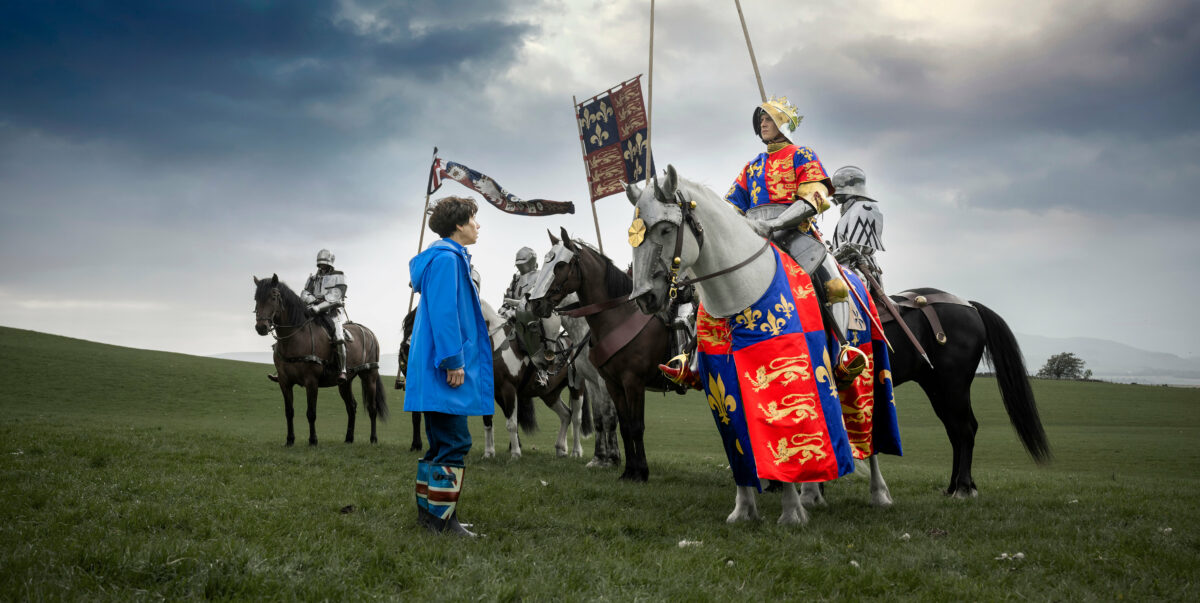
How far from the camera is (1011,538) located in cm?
480

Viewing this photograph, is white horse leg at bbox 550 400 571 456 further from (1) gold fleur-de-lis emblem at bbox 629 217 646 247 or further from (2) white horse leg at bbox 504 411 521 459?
(1) gold fleur-de-lis emblem at bbox 629 217 646 247

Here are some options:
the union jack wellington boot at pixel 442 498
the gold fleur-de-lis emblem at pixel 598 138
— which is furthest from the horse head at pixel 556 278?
the gold fleur-de-lis emblem at pixel 598 138

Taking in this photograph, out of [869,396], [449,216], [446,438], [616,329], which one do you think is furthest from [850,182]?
[446,438]

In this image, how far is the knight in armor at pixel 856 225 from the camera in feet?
22.2

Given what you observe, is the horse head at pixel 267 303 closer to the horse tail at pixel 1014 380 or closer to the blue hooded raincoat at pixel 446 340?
the blue hooded raincoat at pixel 446 340

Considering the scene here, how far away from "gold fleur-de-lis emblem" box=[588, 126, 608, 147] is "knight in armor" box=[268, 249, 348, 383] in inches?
211

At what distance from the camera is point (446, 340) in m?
4.45

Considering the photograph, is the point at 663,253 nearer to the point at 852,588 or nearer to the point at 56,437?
the point at 852,588

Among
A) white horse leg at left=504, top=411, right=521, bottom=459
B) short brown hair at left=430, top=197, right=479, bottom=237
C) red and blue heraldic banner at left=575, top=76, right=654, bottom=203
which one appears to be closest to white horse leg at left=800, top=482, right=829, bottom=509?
short brown hair at left=430, top=197, right=479, bottom=237

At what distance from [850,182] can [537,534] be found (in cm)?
482

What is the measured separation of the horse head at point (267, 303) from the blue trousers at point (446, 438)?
7.71 metres

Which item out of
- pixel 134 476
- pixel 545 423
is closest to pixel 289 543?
pixel 134 476

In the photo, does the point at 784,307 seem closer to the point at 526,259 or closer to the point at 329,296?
the point at 526,259

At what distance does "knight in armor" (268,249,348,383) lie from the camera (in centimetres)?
1205
